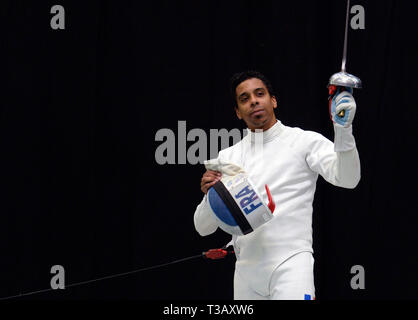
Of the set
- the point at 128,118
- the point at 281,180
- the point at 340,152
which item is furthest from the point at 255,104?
the point at 128,118

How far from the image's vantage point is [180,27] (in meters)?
3.07

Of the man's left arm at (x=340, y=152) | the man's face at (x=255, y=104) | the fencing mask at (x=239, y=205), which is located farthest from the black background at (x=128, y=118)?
the fencing mask at (x=239, y=205)

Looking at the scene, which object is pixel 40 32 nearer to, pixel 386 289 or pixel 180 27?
pixel 180 27

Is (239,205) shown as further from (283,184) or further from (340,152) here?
(340,152)

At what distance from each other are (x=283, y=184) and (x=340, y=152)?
0.26 m

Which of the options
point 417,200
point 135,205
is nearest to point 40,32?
point 135,205

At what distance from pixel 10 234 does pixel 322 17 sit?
176 cm

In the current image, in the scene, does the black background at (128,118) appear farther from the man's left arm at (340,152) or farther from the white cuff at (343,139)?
the white cuff at (343,139)

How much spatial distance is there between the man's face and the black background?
67 cm

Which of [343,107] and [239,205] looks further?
[239,205]

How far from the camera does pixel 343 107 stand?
74.9 inches

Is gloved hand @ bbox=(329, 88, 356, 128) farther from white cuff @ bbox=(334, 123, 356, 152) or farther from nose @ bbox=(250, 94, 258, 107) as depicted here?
nose @ bbox=(250, 94, 258, 107)
